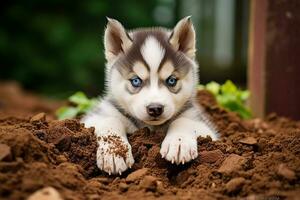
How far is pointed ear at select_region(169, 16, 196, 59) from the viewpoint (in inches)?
178

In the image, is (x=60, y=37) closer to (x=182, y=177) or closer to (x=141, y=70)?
(x=141, y=70)

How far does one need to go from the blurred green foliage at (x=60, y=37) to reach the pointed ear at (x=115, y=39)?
5.81 meters

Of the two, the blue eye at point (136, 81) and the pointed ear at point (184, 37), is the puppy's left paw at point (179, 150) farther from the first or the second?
the pointed ear at point (184, 37)

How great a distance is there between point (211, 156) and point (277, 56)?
7.98ft

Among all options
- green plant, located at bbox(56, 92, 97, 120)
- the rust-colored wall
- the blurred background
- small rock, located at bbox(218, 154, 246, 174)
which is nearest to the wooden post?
the rust-colored wall

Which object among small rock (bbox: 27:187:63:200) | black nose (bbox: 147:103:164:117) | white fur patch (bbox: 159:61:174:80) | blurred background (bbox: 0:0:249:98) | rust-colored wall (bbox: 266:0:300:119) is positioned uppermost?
blurred background (bbox: 0:0:249:98)

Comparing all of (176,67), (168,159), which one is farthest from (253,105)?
(168,159)

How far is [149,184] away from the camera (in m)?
3.41

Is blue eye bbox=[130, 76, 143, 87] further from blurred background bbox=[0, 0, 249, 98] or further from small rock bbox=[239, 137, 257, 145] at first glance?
blurred background bbox=[0, 0, 249, 98]

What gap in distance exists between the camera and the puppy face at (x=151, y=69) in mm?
4133

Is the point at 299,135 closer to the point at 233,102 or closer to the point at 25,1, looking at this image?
the point at 233,102

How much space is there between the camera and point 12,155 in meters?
3.35

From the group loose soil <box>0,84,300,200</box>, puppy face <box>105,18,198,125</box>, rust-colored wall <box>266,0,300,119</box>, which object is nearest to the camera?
loose soil <box>0,84,300,200</box>

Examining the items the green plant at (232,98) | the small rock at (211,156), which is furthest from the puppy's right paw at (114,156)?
the green plant at (232,98)
